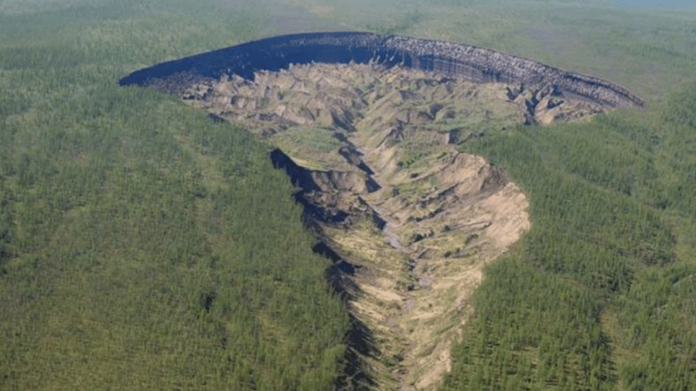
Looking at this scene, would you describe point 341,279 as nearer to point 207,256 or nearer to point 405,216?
Result: point 207,256

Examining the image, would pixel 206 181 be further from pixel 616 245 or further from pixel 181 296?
pixel 616 245

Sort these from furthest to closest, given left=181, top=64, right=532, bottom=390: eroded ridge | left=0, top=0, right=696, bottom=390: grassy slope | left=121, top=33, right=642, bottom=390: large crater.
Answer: left=181, top=64, right=532, bottom=390: eroded ridge < left=121, top=33, right=642, bottom=390: large crater < left=0, top=0, right=696, bottom=390: grassy slope

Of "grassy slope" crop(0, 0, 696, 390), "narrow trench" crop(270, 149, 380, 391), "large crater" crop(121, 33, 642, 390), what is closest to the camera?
"grassy slope" crop(0, 0, 696, 390)

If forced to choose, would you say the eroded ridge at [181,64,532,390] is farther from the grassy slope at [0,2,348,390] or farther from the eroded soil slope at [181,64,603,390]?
the grassy slope at [0,2,348,390]

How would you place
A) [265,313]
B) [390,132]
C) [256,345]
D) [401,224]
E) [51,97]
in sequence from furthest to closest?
1. [390,132]
2. [51,97]
3. [401,224]
4. [265,313]
5. [256,345]

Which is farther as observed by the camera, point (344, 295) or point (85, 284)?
point (344, 295)

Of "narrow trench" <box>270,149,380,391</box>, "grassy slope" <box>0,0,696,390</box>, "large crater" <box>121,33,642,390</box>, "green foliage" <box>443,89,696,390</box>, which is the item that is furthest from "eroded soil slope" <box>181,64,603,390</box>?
"grassy slope" <box>0,0,696,390</box>

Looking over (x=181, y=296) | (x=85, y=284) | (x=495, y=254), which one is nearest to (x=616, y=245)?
(x=495, y=254)
